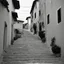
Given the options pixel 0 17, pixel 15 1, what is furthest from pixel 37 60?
pixel 15 1

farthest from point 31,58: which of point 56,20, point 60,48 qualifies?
point 56,20

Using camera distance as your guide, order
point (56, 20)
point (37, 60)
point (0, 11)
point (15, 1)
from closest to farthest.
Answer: point (0, 11), point (37, 60), point (56, 20), point (15, 1)

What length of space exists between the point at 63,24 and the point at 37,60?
10.2 ft

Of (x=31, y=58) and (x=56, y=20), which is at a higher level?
(x=56, y=20)

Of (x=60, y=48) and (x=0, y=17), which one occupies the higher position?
(x=0, y=17)

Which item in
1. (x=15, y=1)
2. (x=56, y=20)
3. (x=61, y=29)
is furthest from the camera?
(x=15, y=1)

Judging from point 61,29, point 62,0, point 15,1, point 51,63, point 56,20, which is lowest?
point 51,63

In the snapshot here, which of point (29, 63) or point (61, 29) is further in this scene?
point (61, 29)

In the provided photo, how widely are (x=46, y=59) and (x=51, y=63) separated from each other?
3.30 feet

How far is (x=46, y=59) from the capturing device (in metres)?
10.4

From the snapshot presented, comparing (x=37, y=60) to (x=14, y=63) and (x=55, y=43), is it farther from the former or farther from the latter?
(x=55, y=43)

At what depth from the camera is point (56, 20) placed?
12.1 meters

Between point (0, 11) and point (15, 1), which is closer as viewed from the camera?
point (0, 11)

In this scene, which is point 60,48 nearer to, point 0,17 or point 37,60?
point 37,60
